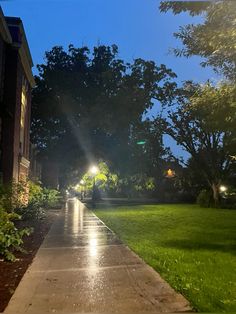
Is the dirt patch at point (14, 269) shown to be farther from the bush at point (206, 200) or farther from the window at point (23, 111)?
the bush at point (206, 200)

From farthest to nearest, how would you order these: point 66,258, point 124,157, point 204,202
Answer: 1. point 124,157
2. point 204,202
3. point 66,258

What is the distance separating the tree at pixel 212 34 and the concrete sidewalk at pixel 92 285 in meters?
4.30

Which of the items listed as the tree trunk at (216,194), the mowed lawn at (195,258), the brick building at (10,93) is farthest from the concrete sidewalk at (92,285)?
the tree trunk at (216,194)

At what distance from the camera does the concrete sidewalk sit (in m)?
6.17

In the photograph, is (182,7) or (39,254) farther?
(39,254)

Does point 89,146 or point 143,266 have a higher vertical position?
point 89,146


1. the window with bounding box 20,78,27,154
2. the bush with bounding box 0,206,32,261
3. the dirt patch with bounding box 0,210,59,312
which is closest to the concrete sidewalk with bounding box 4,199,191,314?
the dirt patch with bounding box 0,210,59,312

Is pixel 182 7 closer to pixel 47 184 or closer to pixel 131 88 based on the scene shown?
pixel 131 88

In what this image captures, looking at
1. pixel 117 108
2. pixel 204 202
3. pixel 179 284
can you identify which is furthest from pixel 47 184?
pixel 179 284

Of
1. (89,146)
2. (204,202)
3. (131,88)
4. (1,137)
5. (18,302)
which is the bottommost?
(18,302)

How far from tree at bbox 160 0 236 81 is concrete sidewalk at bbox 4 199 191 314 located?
4.30m

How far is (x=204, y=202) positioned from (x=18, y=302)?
3180 cm

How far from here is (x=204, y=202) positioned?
121 ft

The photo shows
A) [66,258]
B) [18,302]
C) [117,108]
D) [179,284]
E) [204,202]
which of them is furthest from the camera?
[117,108]
